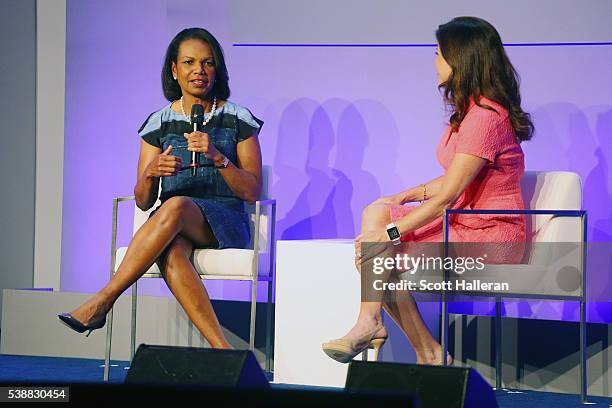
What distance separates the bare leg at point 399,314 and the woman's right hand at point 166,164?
756mm

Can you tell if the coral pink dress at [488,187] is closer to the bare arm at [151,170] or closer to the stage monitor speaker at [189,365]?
the bare arm at [151,170]

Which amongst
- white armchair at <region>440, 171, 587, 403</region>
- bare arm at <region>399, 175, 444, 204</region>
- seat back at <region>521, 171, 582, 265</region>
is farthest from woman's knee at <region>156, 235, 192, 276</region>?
seat back at <region>521, 171, 582, 265</region>

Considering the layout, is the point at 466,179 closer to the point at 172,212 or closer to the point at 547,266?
the point at 547,266

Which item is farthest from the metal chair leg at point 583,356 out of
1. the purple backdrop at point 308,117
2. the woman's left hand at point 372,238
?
the purple backdrop at point 308,117

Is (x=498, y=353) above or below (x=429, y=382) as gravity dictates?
below

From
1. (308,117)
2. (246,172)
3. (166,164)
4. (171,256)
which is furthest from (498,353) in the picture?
(308,117)

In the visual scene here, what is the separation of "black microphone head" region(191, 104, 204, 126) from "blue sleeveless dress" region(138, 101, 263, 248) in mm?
235

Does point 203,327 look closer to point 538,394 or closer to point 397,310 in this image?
point 397,310

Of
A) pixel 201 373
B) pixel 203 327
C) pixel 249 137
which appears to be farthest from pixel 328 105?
pixel 201 373

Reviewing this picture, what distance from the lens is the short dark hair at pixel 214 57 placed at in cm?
410

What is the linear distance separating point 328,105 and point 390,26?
45cm

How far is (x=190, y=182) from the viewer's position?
13.3 ft

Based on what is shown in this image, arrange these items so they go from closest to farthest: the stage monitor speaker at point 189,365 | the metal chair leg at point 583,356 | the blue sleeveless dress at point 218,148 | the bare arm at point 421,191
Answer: the stage monitor speaker at point 189,365, the metal chair leg at point 583,356, the bare arm at point 421,191, the blue sleeveless dress at point 218,148

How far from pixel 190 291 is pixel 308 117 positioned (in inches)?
55.2
